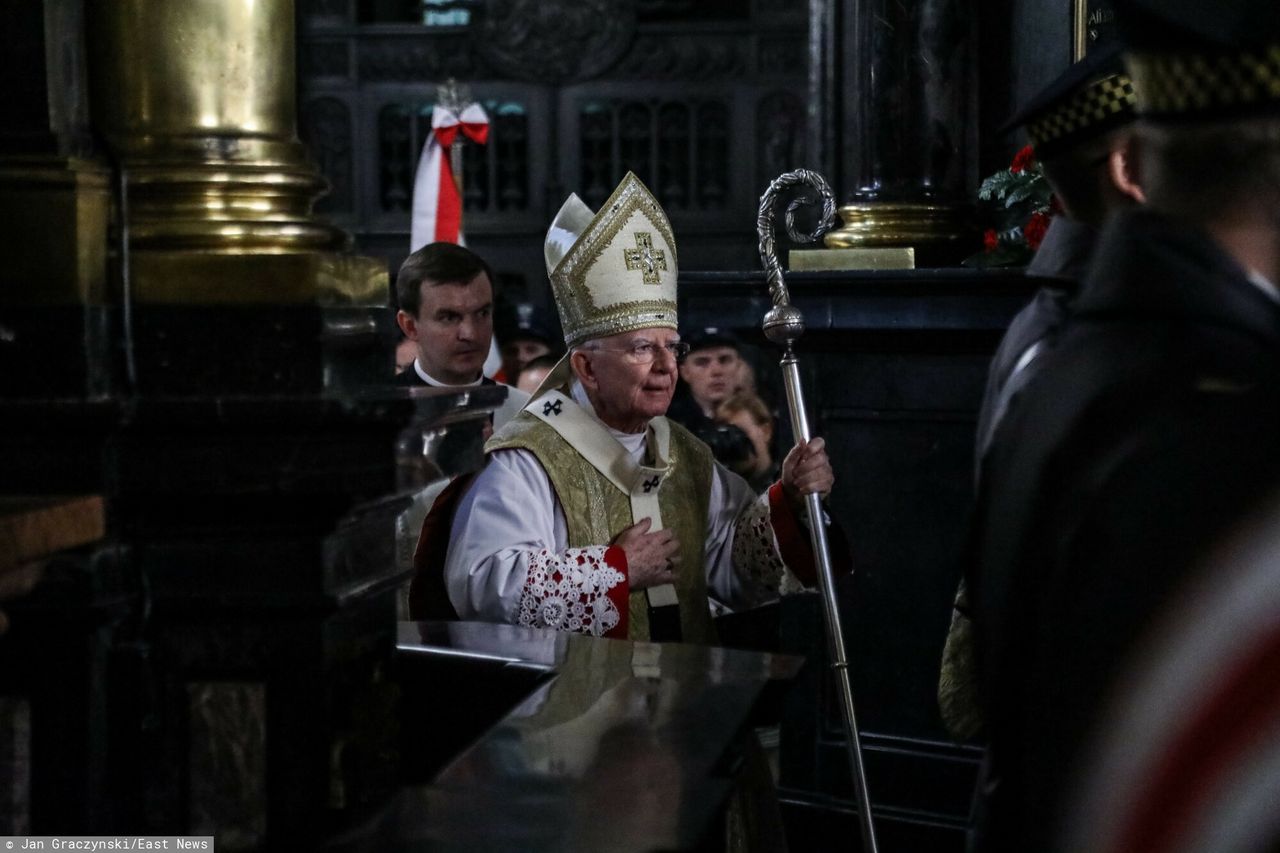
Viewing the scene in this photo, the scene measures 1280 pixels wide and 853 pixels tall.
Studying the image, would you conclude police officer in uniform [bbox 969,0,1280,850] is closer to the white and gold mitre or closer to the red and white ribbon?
the white and gold mitre

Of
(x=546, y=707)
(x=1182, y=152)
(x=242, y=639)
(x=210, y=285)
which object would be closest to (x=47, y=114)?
(x=210, y=285)

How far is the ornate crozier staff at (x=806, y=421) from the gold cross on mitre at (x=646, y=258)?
253 millimetres

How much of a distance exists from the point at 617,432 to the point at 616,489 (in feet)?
0.45

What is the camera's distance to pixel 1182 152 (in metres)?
1.43

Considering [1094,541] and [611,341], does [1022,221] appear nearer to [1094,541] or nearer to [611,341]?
[611,341]

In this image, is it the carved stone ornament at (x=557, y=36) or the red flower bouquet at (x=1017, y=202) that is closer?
the red flower bouquet at (x=1017, y=202)

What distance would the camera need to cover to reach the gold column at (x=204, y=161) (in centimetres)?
228

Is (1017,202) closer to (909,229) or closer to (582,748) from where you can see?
(909,229)

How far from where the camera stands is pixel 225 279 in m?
2.27

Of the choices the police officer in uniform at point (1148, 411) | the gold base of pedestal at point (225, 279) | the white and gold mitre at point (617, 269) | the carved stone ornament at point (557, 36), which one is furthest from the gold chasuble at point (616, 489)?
the carved stone ornament at point (557, 36)

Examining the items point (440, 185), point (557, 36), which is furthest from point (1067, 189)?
point (557, 36)

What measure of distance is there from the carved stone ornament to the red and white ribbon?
8.45 feet

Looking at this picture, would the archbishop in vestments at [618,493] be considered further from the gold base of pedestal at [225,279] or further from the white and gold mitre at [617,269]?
the gold base of pedestal at [225,279]

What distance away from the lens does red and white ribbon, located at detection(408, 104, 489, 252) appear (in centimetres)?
917
